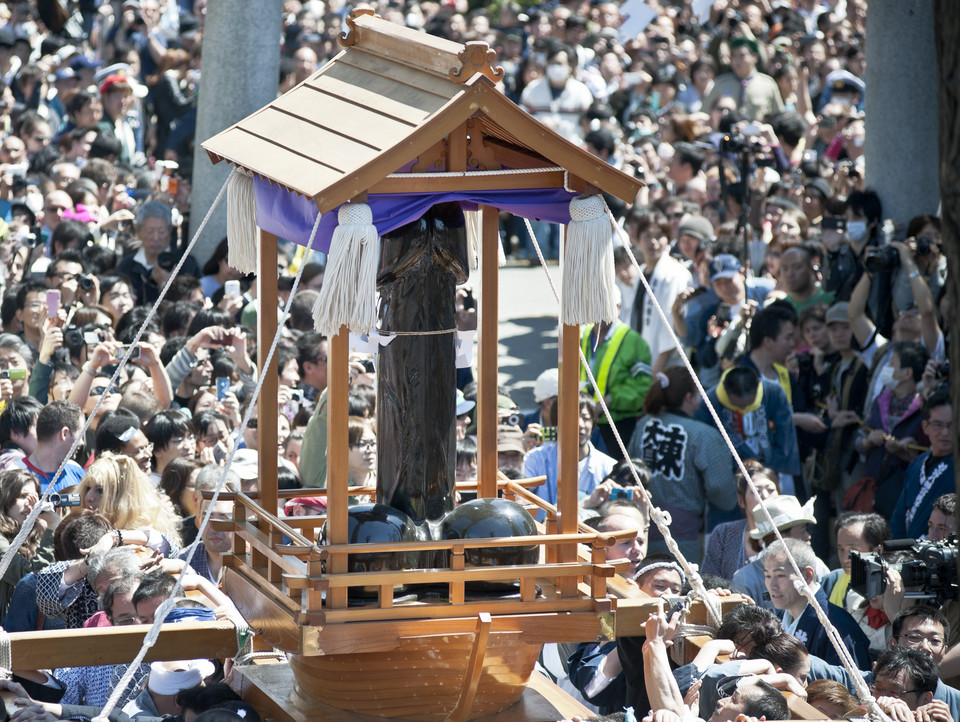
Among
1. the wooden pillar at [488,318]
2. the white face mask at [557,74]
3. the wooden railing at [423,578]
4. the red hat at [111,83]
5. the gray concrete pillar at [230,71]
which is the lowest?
the wooden railing at [423,578]

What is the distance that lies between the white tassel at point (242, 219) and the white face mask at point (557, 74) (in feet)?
35.2

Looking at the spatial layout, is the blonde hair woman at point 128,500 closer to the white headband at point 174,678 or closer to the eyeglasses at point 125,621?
the eyeglasses at point 125,621

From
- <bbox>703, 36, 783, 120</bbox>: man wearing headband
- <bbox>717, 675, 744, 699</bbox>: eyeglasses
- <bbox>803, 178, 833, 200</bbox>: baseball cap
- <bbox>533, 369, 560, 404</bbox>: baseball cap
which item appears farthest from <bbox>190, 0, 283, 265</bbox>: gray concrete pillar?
<bbox>717, 675, 744, 699</bbox>: eyeglasses

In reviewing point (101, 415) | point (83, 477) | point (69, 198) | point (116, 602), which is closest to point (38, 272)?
point (69, 198)

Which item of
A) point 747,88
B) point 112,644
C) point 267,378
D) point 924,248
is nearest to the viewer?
point 112,644

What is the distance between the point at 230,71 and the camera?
35.9ft

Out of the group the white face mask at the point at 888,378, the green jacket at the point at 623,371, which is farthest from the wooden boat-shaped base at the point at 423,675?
the green jacket at the point at 623,371

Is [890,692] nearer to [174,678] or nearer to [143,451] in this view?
[174,678]

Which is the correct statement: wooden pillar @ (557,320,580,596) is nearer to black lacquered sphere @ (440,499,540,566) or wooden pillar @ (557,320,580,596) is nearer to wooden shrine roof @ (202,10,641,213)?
black lacquered sphere @ (440,499,540,566)

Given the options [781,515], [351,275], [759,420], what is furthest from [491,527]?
[759,420]

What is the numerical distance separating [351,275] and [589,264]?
75 cm

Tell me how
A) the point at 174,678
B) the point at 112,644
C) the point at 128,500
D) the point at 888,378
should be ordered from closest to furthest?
the point at 112,644 < the point at 174,678 < the point at 128,500 < the point at 888,378

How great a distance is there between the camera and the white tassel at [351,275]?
4.09 m

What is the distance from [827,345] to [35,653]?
18.9 feet
